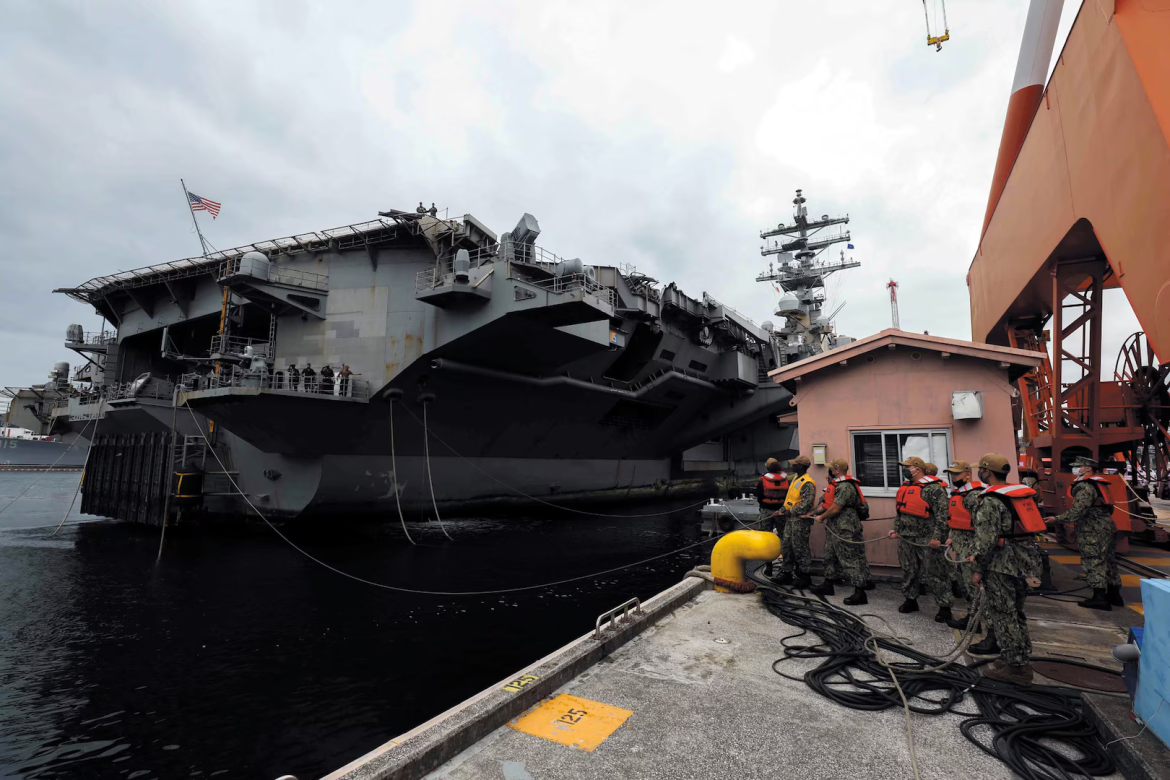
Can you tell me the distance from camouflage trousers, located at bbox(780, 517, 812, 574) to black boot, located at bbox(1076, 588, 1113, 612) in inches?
98.9

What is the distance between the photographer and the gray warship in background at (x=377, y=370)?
13.8 m

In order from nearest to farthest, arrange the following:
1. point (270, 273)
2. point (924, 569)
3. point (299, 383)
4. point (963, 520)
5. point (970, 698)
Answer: point (970, 698)
point (963, 520)
point (924, 569)
point (299, 383)
point (270, 273)

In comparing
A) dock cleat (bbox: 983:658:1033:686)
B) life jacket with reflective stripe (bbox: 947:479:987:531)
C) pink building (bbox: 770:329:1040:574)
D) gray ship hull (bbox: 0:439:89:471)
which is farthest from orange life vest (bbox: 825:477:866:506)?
gray ship hull (bbox: 0:439:89:471)

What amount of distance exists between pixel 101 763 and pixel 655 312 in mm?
15916

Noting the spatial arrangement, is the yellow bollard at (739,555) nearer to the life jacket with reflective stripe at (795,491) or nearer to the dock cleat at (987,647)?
the life jacket with reflective stripe at (795,491)

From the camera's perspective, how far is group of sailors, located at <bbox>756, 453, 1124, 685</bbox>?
3.75m

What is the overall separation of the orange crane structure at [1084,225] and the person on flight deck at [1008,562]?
229 centimetres

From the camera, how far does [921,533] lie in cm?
518

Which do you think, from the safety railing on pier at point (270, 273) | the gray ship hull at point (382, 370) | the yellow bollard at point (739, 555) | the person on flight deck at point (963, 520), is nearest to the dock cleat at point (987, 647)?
the person on flight deck at point (963, 520)

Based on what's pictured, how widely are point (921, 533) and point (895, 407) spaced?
6.23ft

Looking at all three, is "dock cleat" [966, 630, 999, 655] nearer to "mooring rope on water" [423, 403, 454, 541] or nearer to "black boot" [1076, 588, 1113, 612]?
"black boot" [1076, 588, 1113, 612]

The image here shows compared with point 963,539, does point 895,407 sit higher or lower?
higher

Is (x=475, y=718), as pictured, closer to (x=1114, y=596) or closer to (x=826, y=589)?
(x=826, y=589)

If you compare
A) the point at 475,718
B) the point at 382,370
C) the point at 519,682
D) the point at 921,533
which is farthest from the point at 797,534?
the point at 382,370
